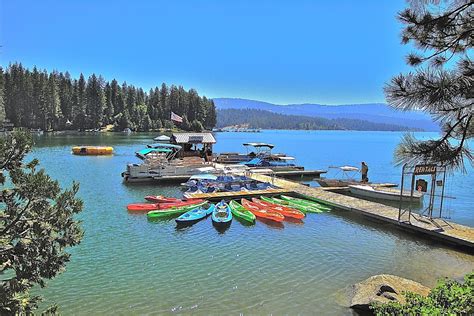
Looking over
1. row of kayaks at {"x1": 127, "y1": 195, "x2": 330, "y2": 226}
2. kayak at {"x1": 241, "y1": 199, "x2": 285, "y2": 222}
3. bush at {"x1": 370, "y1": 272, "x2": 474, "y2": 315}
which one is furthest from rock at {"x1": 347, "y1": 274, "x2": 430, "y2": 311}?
row of kayaks at {"x1": 127, "y1": 195, "x2": 330, "y2": 226}

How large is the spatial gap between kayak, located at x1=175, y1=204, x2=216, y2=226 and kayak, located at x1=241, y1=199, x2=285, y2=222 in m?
2.35

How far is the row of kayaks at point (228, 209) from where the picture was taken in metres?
21.0

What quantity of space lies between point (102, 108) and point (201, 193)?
127 metres

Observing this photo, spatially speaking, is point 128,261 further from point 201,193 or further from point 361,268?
point 201,193

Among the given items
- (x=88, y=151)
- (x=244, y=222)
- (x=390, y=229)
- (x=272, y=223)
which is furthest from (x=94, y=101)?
(x=390, y=229)

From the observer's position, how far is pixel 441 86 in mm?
6047

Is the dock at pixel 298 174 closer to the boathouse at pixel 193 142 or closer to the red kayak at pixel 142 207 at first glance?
the boathouse at pixel 193 142

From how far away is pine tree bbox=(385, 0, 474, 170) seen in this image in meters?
6.16

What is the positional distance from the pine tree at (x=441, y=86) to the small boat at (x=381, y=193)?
22.7 meters

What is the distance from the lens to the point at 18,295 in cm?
523

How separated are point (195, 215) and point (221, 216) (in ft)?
A: 4.97

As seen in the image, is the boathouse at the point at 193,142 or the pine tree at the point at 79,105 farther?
Answer: the pine tree at the point at 79,105

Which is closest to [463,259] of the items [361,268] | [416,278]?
[416,278]

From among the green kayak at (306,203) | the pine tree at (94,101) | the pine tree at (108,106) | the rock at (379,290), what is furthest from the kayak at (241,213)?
the pine tree at (108,106)
